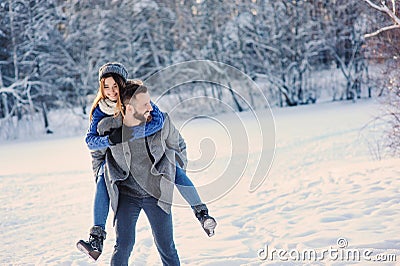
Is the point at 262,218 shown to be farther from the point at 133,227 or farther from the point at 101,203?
the point at 101,203

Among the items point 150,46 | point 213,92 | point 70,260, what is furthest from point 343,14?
point 70,260

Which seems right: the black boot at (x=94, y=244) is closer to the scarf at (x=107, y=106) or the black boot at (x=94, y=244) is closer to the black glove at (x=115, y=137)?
the black glove at (x=115, y=137)

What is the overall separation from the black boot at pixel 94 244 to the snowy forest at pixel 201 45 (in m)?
22.5

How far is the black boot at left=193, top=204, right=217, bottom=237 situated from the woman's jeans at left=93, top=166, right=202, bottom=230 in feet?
0.15

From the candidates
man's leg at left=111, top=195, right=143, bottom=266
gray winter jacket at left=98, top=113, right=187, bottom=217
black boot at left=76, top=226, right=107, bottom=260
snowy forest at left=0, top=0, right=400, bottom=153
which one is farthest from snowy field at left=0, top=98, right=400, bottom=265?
snowy forest at left=0, top=0, right=400, bottom=153

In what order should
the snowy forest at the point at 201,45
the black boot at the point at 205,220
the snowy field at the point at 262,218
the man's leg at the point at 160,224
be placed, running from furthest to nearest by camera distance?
1. the snowy forest at the point at 201,45
2. the snowy field at the point at 262,218
3. the man's leg at the point at 160,224
4. the black boot at the point at 205,220

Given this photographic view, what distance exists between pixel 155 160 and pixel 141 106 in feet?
1.23

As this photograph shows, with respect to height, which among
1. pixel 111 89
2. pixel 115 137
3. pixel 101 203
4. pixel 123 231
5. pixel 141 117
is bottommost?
pixel 123 231

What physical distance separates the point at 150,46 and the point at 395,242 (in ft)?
86.5

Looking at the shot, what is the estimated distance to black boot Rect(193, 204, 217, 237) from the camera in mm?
2908

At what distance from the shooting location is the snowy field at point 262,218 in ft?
14.3

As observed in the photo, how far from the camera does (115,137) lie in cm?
294

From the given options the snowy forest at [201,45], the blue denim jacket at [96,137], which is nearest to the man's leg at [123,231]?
the blue denim jacket at [96,137]

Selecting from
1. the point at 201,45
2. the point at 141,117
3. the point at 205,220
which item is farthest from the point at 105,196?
the point at 201,45
